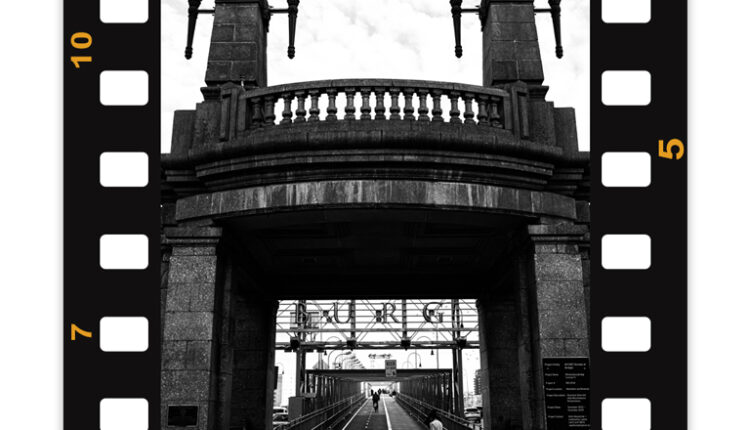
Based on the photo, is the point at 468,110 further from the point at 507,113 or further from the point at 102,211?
the point at 102,211

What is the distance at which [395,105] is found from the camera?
11633 millimetres

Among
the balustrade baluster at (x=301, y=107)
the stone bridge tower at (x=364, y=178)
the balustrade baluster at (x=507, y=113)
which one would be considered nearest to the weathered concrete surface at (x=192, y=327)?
the stone bridge tower at (x=364, y=178)

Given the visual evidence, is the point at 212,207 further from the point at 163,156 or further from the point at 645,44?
the point at 645,44

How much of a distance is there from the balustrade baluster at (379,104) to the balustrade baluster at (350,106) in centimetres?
37

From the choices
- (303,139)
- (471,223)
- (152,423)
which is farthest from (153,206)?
(471,223)

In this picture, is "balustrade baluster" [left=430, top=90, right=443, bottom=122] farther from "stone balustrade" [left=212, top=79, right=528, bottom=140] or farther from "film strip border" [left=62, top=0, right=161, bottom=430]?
"film strip border" [left=62, top=0, right=161, bottom=430]

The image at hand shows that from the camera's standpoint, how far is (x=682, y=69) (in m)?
7.70

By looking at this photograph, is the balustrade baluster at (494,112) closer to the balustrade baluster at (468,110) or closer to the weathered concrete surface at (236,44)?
the balustrade baluster at (468,110)

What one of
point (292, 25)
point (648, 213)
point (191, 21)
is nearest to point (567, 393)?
point (648, 213)

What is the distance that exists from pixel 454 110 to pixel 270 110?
3132 mm

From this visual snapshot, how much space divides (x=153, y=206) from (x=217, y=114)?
176 inches

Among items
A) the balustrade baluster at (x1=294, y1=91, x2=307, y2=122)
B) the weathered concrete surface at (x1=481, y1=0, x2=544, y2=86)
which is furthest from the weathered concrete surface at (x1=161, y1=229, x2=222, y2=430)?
the weathered concrete surface at (x1=481, y1=0, x2=544, y2=86)

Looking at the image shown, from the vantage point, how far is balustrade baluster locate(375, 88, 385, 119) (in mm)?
11641

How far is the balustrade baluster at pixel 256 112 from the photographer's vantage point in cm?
1204
